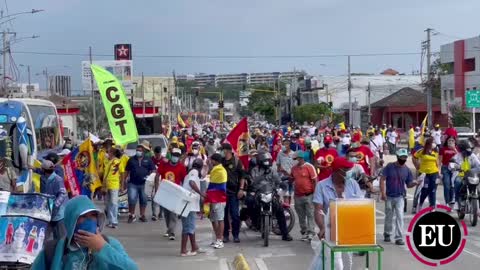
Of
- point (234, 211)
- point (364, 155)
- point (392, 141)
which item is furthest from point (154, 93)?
point (234, 211)

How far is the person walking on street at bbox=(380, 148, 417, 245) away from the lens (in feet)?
44.9

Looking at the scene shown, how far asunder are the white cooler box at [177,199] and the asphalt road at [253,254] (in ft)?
2.53

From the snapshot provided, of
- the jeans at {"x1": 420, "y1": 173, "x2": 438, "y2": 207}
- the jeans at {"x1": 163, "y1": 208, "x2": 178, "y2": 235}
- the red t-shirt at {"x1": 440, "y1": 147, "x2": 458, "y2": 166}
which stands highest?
the red t-shirt at {"x1": 440, "y1": 147, "x2": 458, "y2": 166}

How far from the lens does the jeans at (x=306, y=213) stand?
14391 mm

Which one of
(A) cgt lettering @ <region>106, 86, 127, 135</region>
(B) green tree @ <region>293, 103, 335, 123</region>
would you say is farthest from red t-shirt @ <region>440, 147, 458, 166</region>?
(B) green tree @ <region>293, 103, 335, 123</region>

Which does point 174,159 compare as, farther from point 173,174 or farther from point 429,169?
point 429,169

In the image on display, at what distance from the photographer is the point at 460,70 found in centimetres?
6662

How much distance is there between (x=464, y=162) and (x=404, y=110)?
65092 millimetres

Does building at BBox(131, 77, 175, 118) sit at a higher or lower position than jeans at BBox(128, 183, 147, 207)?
higher

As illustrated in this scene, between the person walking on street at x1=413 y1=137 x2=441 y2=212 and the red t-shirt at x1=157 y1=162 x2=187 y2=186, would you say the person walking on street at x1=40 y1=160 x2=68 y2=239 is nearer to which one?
the red t-shirt at x1=157 y1=162 x2=187 y2=186

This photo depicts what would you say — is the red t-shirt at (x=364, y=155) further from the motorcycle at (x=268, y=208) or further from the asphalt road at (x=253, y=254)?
the motorcycle at (x=268, y=208)

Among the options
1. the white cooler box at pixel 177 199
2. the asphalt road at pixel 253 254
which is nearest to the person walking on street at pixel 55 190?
the asphalt road at pixel 253 254

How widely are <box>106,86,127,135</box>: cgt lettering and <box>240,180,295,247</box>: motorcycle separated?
5.34m

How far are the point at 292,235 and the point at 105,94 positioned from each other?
661 cm
